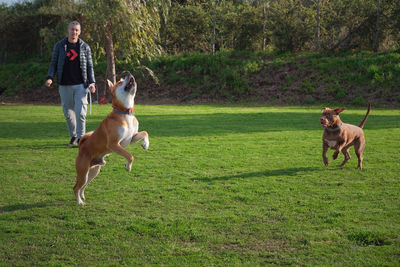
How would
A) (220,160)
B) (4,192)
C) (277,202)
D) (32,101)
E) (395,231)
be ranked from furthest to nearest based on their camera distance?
(32,101), (220,160), (4,192), (277,202), (395,231)

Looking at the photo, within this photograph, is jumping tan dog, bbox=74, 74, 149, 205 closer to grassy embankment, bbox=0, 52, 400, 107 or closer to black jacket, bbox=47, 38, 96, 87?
black jacket, bbox=47, 38, 96, 87

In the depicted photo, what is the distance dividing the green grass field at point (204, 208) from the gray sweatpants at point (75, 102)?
2.55ft

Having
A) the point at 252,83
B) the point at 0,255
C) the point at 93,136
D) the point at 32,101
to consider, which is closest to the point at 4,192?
the point at 93,136

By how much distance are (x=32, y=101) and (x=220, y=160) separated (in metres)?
24.3

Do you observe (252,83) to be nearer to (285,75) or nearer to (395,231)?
(285,75)

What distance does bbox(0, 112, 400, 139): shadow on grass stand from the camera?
13.0 meters

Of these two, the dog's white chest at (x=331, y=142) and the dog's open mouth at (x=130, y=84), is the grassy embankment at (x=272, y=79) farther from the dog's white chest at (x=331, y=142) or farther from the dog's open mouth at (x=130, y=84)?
the dog's open mouth at (x=130, y=84)

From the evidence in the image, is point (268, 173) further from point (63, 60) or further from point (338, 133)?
point (63, 60)

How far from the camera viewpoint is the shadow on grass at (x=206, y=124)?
12984 mm

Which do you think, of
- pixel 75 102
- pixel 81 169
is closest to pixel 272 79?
pixel 75 102

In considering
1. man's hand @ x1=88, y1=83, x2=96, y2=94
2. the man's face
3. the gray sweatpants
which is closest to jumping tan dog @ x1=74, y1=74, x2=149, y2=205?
man's hand @ x1=88, y1=83, x2=96, y2=94

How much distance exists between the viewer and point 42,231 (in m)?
4.70

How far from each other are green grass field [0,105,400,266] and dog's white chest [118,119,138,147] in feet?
3.07

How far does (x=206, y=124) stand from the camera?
15258 mm
